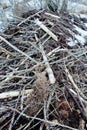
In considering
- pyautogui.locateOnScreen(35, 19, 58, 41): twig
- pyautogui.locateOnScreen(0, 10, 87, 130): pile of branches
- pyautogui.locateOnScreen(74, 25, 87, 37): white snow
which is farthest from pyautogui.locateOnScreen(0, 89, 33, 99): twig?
pyautogui.locateOnScreen(74, 25, 87, 37): white snow

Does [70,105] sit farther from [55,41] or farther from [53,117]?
[55,41]

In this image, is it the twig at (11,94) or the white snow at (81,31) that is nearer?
the twig at (11,94)

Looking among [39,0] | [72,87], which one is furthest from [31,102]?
[39,0]

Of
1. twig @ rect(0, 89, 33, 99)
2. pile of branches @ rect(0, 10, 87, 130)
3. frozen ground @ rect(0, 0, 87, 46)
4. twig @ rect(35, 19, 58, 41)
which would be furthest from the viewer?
frozen ground @ rect(0, 0, 87, 46)

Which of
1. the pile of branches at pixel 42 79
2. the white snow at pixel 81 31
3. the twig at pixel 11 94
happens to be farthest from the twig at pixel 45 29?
the twig at pixel 11 94

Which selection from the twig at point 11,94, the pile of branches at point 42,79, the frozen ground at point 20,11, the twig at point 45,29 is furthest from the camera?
the frozen ground at point 20,11

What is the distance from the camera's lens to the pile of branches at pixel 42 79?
2.71m

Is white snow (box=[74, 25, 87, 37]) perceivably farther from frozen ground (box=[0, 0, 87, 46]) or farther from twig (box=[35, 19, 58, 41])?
twig (box=[35, 19, 58, 41])

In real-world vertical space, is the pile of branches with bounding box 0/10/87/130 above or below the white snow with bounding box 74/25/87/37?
above

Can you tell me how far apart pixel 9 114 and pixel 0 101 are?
0.64 ft

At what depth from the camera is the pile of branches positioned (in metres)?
2.71

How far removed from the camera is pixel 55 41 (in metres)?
3.89

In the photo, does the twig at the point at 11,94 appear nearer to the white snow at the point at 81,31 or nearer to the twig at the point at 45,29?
the twig at the point at 45,29

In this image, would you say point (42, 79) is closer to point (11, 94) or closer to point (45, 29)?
point (11, 94)
